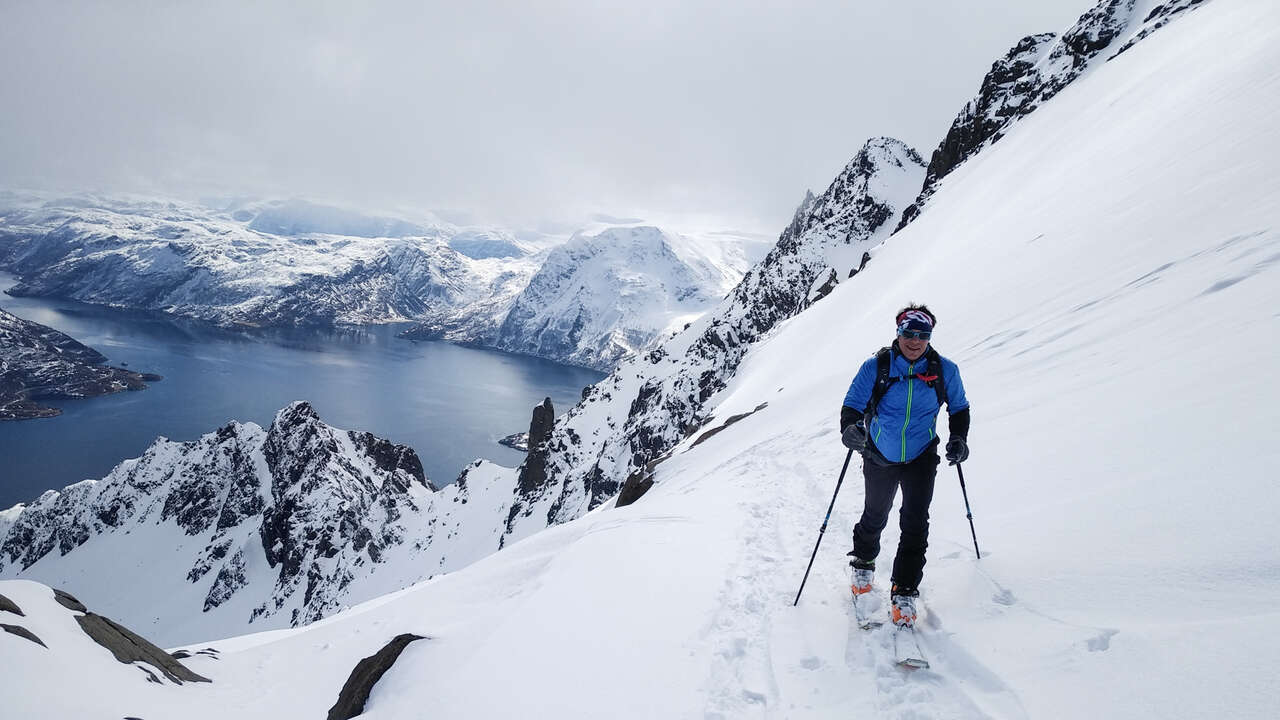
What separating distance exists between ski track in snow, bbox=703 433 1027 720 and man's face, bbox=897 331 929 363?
2430 millimetres

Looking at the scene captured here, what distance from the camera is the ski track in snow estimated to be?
3994mm

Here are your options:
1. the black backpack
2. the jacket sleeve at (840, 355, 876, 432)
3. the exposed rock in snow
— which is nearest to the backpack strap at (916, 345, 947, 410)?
the black backpack

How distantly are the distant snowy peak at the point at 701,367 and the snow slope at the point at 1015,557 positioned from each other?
66980mm

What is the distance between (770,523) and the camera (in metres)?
8.48

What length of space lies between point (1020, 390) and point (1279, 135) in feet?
28.3

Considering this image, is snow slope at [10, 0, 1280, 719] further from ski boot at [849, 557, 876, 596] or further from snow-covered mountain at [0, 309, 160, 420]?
snow-covered mountain at [0, 309, 160, 420]

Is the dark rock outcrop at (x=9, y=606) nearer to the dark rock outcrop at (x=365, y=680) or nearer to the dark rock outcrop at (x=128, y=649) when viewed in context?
the dark rock outcrop at (x=128, y=649)

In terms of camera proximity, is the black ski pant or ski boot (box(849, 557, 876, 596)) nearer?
the black ski pant

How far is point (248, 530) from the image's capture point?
4166 inches

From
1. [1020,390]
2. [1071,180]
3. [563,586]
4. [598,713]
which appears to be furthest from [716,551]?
[1071,180]

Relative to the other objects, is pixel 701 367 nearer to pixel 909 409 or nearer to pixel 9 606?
→ pixel 9 606

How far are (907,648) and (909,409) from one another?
2070 mm

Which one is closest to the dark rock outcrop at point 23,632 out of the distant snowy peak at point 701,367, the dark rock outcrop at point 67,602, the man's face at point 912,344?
the dark rock outcrop at point 67,602

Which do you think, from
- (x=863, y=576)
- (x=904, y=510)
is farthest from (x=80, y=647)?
(x=904, y=510)
